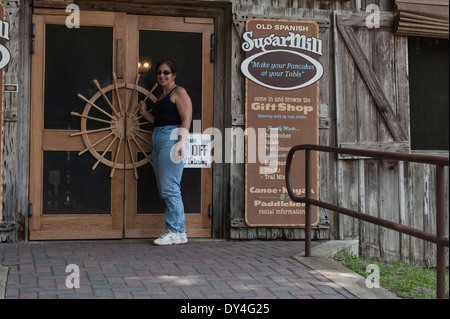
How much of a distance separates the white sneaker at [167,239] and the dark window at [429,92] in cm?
314

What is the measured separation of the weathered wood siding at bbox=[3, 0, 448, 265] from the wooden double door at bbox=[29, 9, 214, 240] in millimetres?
147

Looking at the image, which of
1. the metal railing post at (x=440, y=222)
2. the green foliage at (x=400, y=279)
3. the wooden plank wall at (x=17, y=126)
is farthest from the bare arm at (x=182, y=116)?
the metal railing post at (x=440, y=222)

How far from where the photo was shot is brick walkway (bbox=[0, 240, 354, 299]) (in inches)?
155

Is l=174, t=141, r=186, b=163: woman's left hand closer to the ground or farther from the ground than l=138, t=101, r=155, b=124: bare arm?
closer to the ground

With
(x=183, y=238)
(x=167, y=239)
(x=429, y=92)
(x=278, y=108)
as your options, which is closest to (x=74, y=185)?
(x=167, y=239)

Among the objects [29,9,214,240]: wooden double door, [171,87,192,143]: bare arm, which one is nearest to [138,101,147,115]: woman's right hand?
[29,9,214,240]: wooden double door

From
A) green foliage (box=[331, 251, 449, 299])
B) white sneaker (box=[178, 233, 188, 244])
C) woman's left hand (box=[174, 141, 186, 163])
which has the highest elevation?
woman's left hand (box=[174, 141, 186, 163])

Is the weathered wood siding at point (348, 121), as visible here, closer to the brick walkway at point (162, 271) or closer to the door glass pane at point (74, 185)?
the door glass pane at point (74, 185)

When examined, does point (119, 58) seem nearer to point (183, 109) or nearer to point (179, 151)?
point (183, 109)

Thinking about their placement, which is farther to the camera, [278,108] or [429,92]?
[429,92]

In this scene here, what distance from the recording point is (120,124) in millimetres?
6188

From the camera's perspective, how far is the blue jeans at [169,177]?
579 centimetres

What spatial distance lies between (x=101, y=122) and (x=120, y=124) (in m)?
0.20

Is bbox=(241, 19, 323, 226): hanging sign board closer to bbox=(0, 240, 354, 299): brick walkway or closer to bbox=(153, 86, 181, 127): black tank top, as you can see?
bbox=(0, 240, 354, 299): brick walkway
